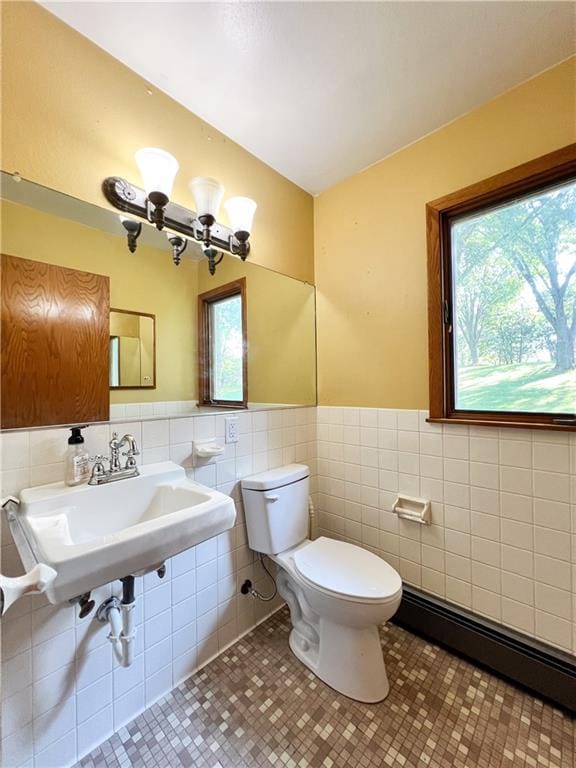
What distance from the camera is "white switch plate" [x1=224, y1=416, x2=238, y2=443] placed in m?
1.50

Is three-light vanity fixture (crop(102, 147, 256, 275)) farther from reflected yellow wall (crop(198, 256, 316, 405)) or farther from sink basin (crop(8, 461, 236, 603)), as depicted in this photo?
sink basin (crop(8, 461, 236, 603))

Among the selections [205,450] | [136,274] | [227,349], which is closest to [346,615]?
[205,450]

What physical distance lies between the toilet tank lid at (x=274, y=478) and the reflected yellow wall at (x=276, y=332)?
374 mm

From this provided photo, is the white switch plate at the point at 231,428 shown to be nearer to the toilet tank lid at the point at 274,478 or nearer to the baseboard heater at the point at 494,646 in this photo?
the toilet tank lid at the point at 274,478

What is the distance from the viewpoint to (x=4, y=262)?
950mm

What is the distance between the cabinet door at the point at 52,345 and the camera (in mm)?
954

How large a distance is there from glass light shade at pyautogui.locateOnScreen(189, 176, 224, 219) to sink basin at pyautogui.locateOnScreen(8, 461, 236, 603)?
1.05 meters

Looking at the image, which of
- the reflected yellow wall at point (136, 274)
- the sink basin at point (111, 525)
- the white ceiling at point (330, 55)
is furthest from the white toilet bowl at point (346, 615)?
the white ceiling at point (330, 55)

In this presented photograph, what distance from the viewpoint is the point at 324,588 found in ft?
4.02

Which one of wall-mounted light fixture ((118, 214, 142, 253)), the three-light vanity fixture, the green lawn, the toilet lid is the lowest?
the toilet lid

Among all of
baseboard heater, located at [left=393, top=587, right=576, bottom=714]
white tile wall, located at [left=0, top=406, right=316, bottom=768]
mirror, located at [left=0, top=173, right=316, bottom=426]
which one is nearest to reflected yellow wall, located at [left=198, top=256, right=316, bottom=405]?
mirror, located at [left=0, top=173, right=316, bottom=426]

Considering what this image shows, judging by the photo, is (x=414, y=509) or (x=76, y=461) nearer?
(x=76, y=461)

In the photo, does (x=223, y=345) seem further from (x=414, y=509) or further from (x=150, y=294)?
(x=414, y=509)

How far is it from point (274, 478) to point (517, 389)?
112cm
